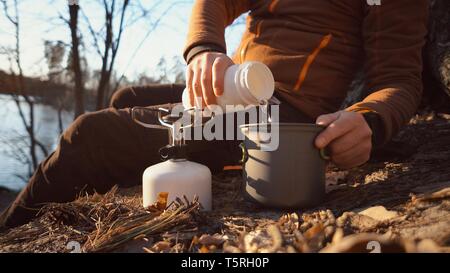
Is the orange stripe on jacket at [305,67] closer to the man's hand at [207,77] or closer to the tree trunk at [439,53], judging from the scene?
the man's hand at [207,77]

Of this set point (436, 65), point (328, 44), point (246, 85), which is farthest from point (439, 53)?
point (246, 85)

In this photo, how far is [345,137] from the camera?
3.51 ft

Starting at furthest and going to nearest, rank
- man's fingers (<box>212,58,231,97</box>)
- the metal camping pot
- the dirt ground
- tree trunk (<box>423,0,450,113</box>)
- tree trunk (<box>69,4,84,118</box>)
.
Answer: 1. tree trunk (<box>69,4,84,118</box>)
2. tree trunk (<box>423,0,450,113</box>)
3. man's fingers (<box>212,58,231,97</box>)
4. the metal camping pot
5. the dirt ground

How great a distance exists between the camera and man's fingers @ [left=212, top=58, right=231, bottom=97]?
1132 millimetres

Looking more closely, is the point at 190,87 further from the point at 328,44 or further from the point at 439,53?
the point at 439,53

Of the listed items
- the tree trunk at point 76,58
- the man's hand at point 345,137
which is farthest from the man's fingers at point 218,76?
the tree trunk at point 76,58

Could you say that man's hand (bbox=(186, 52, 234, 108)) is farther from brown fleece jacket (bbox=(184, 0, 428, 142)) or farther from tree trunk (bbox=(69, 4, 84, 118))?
tree trunk (bbox=(69, 4, 84, 118))

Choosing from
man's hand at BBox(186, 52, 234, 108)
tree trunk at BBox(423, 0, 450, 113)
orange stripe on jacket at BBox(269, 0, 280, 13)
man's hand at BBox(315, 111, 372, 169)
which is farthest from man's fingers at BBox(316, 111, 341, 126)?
tree trunk at BBox(423, 0, 450, 113)

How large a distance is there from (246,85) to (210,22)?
498 mm

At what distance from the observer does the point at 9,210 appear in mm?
1414

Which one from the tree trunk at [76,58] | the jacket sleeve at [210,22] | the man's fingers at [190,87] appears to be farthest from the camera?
the tree trunk at [76,58]

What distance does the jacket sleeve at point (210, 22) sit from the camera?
1.37m

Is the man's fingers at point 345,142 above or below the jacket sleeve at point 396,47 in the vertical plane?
below

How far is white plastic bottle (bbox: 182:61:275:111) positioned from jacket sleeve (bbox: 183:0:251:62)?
10.2 inches
